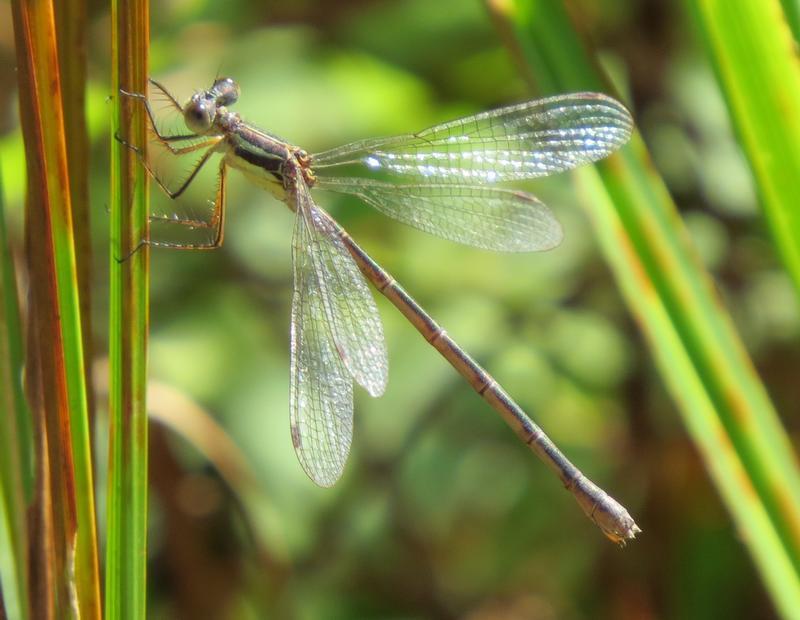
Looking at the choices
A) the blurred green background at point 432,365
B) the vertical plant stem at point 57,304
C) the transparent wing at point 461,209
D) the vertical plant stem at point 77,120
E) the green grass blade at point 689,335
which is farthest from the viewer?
the blurred green background at point 432,365

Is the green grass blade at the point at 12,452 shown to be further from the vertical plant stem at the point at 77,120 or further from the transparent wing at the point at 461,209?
the transparent wing at the point at 461,209

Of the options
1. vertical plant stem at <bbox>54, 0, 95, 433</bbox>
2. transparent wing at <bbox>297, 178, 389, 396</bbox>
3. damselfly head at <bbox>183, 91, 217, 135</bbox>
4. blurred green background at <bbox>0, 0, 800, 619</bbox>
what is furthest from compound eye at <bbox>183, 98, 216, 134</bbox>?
blurred green background at <bbox>0, 0, 800, 619</bbox>

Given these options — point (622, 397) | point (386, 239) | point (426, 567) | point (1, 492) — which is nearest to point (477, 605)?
point (426, 567)

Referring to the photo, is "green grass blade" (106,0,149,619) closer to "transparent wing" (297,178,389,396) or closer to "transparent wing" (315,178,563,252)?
"transparent wing" (297,178,389,396)

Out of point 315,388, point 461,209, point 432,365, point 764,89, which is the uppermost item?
point 461,209

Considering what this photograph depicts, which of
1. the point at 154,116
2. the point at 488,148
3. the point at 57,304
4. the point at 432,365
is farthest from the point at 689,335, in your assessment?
the point at 432,365

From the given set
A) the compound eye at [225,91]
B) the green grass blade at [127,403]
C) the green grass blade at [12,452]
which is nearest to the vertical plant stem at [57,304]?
the green grass blade at [127,403]

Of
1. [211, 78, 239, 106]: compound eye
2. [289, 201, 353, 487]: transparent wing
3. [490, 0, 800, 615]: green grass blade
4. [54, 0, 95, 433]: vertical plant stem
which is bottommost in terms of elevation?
[490, 0, 800, 615]: green grass blade

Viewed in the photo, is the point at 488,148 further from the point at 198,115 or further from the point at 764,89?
the point at 764,89

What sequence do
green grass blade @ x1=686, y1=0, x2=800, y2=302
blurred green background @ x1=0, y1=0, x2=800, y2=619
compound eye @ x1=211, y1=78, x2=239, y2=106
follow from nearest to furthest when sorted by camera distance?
green grass blade @ x1=686, y1=0, x2=800, y2=302 < compound eye @ x1=211, y1=78, x2=239, y2=106 < blurred green background @ x1=0, y1=0, x2=800, y2=619
